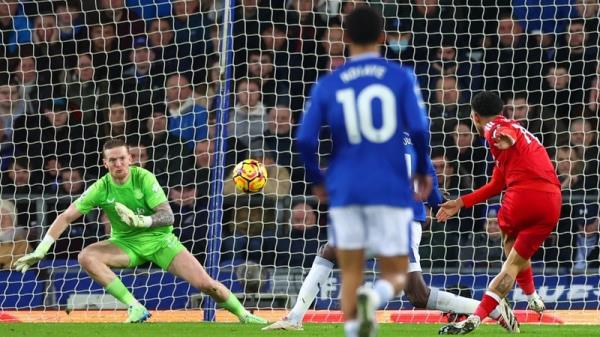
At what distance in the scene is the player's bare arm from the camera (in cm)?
1015

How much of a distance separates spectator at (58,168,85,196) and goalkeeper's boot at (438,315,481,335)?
5.28 metres

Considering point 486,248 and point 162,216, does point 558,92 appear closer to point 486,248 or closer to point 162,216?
point 486,248

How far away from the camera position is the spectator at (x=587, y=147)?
12.6 meters

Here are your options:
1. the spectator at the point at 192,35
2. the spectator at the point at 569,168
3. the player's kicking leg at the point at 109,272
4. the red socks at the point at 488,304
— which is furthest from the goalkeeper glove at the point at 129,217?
the spectator at the point at 569,168

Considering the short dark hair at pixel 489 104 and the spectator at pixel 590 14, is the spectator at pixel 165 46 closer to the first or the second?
the spectator at pixel 590 14

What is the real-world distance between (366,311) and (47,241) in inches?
213

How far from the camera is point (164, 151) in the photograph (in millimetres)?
12750

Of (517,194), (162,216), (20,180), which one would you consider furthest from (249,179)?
(20,180)

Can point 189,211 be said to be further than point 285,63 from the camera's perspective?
No

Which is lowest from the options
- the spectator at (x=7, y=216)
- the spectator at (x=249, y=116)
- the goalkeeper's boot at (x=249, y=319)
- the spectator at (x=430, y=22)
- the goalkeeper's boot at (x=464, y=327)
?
the goalkeeper's boot at (x=249, y=319)

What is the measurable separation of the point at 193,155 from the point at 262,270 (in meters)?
1.39

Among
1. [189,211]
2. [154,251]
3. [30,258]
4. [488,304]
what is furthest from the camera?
[189,211]

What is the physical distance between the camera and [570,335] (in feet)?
29.0

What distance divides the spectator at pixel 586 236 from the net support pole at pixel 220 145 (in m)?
3.66
